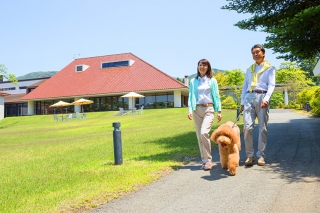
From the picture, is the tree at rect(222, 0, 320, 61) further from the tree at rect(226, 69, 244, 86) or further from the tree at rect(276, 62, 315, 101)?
the tree at rect(226, 69, 244, 86)

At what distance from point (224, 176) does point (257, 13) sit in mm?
6652

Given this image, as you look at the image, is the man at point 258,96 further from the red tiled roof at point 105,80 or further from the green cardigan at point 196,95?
the red tiled roof at point 105,80

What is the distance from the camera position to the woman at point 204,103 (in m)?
5.38

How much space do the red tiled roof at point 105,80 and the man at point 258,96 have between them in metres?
30.5

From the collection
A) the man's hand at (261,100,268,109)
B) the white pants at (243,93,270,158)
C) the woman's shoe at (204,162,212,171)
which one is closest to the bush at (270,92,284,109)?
the white pants at (243,93,270,158)

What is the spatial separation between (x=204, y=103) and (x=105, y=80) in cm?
3699

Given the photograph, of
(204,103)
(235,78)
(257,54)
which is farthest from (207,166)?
(235,78)

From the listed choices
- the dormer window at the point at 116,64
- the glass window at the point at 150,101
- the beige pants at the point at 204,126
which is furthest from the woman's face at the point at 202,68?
the dormer window at the point at 116,64

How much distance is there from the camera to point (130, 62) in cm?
4250

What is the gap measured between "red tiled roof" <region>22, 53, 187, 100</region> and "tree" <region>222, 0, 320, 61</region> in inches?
1029

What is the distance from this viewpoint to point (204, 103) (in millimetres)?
5395

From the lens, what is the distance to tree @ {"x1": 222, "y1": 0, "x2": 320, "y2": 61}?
23.0ft

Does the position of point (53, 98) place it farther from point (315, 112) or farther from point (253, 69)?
point (253, 69)

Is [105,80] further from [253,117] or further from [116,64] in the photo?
[253,117]
